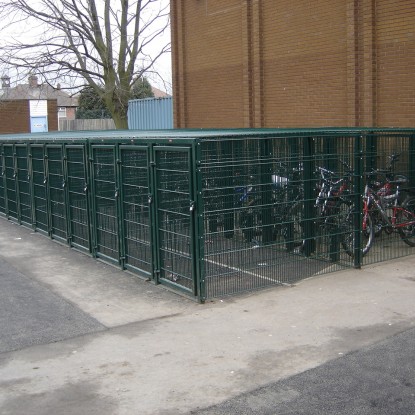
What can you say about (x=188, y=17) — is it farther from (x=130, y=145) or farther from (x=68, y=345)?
(x=68, y=345)

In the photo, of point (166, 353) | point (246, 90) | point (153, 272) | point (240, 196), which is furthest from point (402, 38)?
point (166, 353)

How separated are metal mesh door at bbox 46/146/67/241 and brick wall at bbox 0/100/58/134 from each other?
35101 millimetres

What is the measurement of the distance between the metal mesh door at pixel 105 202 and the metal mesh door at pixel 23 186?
3.84 meters

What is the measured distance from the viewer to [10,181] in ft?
48.5

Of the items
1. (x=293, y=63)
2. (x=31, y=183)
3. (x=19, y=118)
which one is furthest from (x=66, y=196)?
(x=19, y=118)

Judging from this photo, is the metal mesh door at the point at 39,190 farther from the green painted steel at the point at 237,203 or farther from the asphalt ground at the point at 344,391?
the asphalt ground at the point at 344,391

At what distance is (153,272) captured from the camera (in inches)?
333

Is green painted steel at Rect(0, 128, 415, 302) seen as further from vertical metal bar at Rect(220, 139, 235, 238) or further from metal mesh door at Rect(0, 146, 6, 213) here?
metal mesh door at Rect(0, 146, 6, 213)

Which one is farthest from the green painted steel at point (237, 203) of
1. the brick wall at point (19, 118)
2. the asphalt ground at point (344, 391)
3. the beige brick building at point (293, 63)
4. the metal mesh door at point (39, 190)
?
the brick wall at point (19, 118)

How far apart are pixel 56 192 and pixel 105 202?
92.7 inches

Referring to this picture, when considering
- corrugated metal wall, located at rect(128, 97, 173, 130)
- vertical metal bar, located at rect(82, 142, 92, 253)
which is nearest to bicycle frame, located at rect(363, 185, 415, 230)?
vertical metal bar, located at rect(82, 142, 92, 253)

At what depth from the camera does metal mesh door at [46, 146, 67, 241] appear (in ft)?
37.6

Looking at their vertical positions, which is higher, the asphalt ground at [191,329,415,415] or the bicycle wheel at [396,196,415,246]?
the bicycle wheel at [396,196,415,246]

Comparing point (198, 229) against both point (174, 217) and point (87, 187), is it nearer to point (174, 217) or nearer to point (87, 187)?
point (174, 217)
